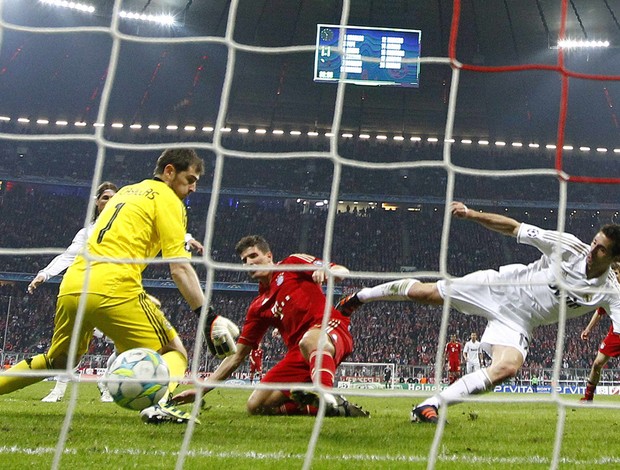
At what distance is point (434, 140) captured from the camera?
30.3 metres

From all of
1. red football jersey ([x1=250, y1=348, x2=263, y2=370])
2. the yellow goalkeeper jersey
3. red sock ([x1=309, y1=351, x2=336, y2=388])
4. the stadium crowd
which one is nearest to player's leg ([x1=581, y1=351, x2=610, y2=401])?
red sock ([x1=309, y1=351, x2=336, y2=388])

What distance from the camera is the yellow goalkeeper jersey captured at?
4.14m

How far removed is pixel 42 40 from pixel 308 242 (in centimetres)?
1236

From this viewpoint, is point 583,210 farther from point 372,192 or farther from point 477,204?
point 372,192

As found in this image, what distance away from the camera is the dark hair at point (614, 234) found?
16.0 feet

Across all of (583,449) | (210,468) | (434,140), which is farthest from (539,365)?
(210,468)

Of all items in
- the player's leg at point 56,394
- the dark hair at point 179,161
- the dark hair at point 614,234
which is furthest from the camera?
the player's leg at point 56,394

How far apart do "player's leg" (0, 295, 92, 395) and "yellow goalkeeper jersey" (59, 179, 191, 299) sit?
99 mm

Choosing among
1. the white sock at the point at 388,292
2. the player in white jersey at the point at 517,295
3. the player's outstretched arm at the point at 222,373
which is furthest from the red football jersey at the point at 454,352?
the player's outstretched arm at the point at 222,373

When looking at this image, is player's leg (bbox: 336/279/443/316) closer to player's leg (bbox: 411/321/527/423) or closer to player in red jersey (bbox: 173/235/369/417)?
player in red jersey (bbox: 173/235/369/417)

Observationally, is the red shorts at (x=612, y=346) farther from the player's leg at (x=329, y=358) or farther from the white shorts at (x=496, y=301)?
the player's leg at (x=329, y=358)

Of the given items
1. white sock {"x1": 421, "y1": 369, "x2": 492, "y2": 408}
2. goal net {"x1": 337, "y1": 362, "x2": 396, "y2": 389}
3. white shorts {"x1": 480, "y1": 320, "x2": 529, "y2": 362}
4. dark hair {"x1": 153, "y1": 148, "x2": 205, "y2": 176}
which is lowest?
goal net {"x1": 337, "y1": 362, "x2": 396, "y2": 389}

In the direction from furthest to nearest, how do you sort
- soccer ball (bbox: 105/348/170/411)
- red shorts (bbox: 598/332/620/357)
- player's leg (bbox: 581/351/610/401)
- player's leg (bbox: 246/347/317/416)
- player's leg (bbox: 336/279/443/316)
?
player's leg (bbox: 581/351/610/401) < red shorts (bbox: 598/332/620/357) < player's leg (bbox: 246/347/317/416) < player's leg (bbox: 336/279/443/316) < soccer ball (bbox: 105/348/170/411)

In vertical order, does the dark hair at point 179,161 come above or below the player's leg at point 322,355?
above
